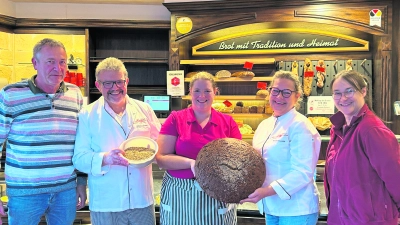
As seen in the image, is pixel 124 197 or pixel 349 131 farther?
pixel 124 197

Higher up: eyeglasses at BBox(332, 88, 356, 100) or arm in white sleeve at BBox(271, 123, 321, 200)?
eyeglasses at BBox(332, 88, 356, 100)

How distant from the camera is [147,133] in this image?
1.91 m

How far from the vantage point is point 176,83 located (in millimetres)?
3758

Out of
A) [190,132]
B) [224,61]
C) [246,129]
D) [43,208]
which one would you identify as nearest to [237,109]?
[246,129]

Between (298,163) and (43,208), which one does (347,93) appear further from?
(43,208)

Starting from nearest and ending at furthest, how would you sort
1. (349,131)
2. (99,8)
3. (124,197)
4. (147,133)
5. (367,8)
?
(349,131)
(124,197)
(147,133)
(367,8)
(99,8)

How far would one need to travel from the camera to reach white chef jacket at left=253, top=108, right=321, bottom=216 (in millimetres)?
1646

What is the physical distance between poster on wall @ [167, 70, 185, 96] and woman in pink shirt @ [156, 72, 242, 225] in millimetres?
1922

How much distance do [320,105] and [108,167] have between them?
273 centimetres

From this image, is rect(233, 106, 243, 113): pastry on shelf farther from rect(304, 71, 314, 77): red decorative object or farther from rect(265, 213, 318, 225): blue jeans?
Answer: rect(265, 213, 318, 225): blue jeans

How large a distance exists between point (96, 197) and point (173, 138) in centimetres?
50

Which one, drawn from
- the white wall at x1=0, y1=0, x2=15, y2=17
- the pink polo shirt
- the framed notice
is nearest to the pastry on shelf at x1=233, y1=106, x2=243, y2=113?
the framed notice

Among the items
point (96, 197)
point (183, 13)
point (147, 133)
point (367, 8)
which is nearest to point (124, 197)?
point (96, 197)

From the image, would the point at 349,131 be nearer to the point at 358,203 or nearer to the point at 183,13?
the point at 358,203
